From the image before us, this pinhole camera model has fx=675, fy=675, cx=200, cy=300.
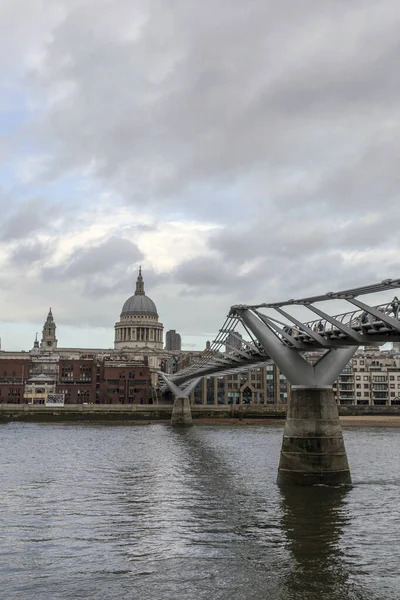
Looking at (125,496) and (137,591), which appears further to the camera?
(125,496)

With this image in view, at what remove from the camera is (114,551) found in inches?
896

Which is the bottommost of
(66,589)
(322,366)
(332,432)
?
(66,589)

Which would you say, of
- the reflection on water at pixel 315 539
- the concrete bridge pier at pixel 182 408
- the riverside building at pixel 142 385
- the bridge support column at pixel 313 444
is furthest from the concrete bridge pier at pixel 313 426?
the riverside building at pixel 142 385

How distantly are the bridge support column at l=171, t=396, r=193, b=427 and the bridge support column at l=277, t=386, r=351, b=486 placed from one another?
74.9 m

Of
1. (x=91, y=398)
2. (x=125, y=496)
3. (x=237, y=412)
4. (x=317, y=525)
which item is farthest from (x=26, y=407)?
(x=317, y=525)

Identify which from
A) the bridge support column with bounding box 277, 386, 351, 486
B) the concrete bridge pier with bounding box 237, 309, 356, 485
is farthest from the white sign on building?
the bridge support column with bounding box 277, 386, 351, 486

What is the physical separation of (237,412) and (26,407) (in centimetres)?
4157

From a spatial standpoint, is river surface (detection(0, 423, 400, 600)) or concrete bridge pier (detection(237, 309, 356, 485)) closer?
river surface (detection(0, 423, 400, 600))

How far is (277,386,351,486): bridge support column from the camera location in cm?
3659

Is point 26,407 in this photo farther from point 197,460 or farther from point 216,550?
point 216,550

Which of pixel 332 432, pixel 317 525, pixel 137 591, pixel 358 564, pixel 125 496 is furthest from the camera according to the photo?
pixel 332 432

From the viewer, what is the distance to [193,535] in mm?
25094

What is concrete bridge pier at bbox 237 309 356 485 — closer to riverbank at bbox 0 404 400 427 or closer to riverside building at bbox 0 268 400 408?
riverbank at bbox 0 404 400 427

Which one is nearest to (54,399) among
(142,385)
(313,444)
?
(142,385)
